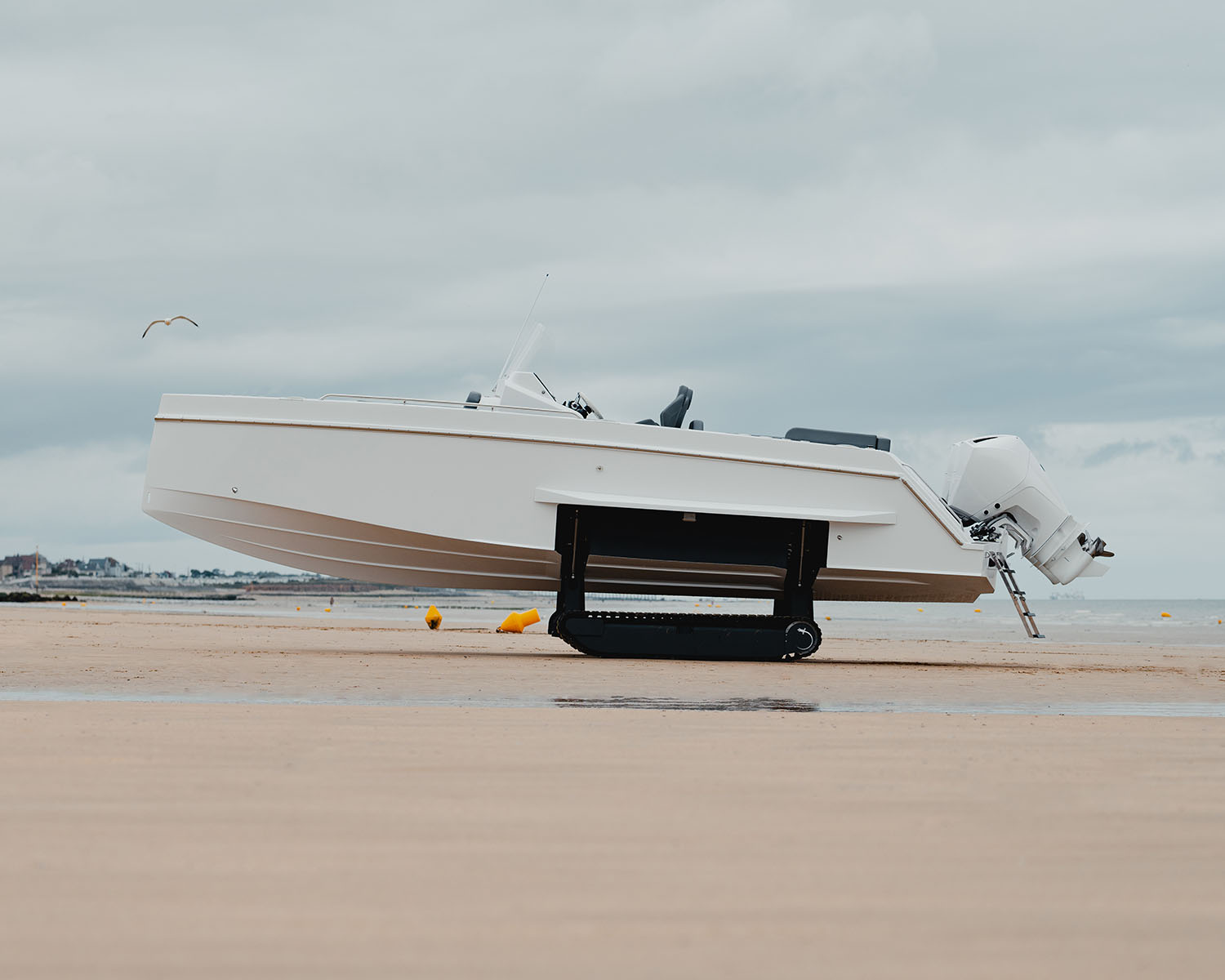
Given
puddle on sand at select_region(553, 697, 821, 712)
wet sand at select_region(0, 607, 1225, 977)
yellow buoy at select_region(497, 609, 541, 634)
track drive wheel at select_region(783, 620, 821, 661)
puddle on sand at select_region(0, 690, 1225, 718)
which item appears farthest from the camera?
yellow buoy at select_region(497, 609, 541, 634)

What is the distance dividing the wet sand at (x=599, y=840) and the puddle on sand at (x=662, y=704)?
0.11 m

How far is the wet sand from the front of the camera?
71.4 inches

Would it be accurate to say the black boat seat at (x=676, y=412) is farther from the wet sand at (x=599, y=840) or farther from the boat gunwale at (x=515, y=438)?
the wet sand at (x=599, y=840)

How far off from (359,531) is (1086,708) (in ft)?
20.9

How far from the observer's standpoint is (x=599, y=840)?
2.52m

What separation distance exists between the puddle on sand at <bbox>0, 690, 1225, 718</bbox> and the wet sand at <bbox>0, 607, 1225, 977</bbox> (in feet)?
0.35

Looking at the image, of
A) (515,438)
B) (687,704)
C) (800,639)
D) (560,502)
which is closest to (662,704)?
(687,704)

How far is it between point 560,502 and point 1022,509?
5.11m

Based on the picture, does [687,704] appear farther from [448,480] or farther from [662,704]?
[448,480]

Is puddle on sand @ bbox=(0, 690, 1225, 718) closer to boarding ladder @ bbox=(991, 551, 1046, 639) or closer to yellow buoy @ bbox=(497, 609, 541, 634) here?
boarding ladder @ bbox=(991, 551, 1046, 639)

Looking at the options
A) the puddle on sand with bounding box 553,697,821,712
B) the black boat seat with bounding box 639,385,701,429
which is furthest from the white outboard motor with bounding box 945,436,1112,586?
the puddle on sand with bounding box 553,697,821,712

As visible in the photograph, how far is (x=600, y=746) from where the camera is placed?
391 cm

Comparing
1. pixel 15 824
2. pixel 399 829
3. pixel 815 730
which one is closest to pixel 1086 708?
pixel 815 730

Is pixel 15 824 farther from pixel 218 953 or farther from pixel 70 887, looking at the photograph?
pixel 218 953
